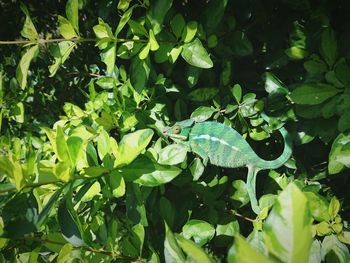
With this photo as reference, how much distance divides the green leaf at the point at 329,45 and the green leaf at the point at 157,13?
55 centimetres

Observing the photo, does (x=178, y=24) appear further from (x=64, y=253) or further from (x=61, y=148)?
(x=64, y=253)

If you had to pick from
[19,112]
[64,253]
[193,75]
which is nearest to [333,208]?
[193,75]

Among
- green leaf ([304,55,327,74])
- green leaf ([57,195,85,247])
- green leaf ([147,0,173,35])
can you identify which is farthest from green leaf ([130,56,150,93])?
green leaf ([304,55,327,74])

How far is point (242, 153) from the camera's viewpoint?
3.81 ft

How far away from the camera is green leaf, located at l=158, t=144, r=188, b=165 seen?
93 centimetres

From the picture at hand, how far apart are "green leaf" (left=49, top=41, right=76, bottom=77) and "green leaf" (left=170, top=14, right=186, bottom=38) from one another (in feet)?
1.24

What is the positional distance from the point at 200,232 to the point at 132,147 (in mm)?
491

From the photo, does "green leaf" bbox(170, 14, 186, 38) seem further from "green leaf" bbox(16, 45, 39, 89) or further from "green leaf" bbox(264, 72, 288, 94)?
"green leaf" bbox(16, 45, 39, 89)

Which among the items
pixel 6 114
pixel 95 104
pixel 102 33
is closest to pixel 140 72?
pixel 102 33

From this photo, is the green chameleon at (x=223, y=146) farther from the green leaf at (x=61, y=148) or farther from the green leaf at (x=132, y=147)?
the green leaf at (x=61, y=148)

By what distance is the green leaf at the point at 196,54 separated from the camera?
3.34 ft

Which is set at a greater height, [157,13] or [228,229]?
[157,13]

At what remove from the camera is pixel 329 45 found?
3.31 ft

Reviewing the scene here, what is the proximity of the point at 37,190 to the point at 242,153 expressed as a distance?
0.74 meters
